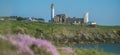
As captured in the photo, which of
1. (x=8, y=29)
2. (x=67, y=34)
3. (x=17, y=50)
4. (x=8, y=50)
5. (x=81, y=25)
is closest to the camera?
(x=8, y=50)

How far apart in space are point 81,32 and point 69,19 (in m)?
17.9

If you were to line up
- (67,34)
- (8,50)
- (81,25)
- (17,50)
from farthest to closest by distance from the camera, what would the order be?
(81,25) → (67,34) → (17,50) → (8,50)

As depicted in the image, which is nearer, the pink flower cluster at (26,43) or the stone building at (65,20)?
the pink flower cluster at (26,43)

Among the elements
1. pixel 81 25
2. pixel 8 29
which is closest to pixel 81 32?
pixel 81 25

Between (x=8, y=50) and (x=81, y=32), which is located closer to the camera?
(x=8, y=50)

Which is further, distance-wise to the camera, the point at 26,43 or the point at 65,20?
the point at 65,20

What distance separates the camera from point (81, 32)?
147125 mm

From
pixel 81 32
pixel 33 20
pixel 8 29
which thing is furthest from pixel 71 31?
pixel 8 29

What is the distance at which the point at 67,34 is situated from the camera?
463ft

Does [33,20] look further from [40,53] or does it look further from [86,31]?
[40,53]

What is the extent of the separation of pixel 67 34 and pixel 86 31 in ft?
35.7

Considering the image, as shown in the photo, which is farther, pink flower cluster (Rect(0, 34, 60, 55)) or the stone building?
the stone building

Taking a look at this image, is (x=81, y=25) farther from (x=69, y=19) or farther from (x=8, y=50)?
(x=8, y=50)

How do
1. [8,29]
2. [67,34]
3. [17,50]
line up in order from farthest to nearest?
[67,34] < [8,29] < [17,50]
